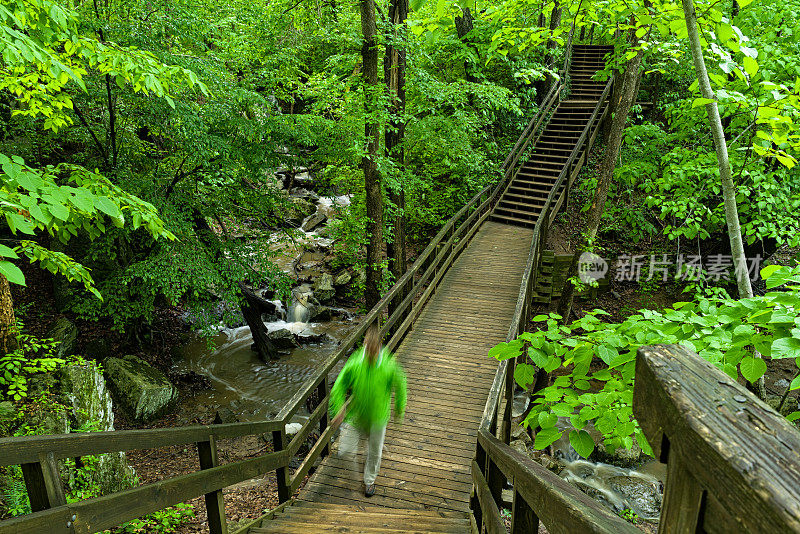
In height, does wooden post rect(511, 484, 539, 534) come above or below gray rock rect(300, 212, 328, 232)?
above

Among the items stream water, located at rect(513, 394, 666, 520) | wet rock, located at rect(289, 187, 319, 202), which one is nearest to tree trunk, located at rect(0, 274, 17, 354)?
stream water, located at rect(513, 394, 666, 520)

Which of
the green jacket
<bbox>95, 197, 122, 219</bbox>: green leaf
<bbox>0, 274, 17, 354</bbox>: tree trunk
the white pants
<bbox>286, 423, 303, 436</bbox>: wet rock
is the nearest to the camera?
<bbox>95, 197, 122, 219</bbox>: green leaf

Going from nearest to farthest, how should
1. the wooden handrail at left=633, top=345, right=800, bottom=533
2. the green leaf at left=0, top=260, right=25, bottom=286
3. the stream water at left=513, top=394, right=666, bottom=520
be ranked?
the wooden handrail at left=633, top=345, right=800, bottom=533 → the green leaf at left=0, top=260, right=25, bottom=286 → the stream water at left=513, top=394, right=666, bottom=520

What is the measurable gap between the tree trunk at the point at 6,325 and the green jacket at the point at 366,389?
605 centimetres

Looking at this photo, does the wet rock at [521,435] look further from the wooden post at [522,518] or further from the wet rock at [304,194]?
the wet rock at [304,194]

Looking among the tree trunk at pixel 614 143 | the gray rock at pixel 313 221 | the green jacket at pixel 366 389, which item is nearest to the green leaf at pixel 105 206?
the green jacket at pixel 366 389

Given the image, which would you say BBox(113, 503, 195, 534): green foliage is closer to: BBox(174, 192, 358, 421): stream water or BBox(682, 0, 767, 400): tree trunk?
BBox(174, 192, 358, 421): stream water

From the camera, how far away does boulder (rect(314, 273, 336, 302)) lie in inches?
615

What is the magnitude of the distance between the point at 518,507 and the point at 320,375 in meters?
3.53

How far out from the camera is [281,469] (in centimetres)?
440

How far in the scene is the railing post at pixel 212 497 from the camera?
294 cm

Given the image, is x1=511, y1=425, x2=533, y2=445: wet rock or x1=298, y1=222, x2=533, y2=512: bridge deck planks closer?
x1=298, y1=222, x2=533, y2=512: bridge deck planks

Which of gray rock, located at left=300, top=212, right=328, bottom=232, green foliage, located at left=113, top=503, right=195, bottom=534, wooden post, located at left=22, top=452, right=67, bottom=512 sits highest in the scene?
wooden post, located at left=22, top=452, right=67, bottom=512

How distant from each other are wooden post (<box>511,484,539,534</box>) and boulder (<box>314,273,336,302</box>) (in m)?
13.9
